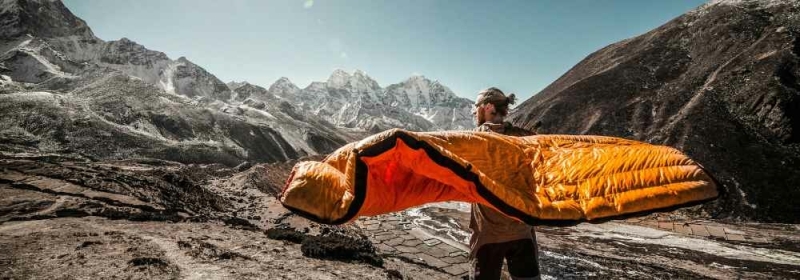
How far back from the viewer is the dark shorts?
3254 millimetres

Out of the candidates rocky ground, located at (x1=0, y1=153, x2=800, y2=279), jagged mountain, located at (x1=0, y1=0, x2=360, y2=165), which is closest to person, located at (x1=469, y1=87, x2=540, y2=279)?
rocky ground, located at (x1=0, y1=153, x2=800, y2=279)

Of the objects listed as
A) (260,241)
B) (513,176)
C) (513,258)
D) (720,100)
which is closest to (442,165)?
(513,176)

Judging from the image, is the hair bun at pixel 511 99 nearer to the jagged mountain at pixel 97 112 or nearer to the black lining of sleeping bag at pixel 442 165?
the black lining of sleeping bag at pixel 442 165

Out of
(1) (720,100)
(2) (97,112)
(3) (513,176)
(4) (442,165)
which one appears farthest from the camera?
(2) (97,112)

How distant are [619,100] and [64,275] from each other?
36.4 metres

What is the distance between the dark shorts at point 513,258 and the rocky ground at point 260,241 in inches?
165

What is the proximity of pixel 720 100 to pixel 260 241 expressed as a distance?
1216 inches

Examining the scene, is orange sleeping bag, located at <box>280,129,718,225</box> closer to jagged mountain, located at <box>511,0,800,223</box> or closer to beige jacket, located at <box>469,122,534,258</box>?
beige jacket, located at <box>469,122,534,258</box>

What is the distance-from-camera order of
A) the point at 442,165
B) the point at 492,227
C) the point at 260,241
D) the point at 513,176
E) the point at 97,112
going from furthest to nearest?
the point at 97,112 → the point at 260,241 → the point at 492,227 → the point at 513,176 → the point at 442,165

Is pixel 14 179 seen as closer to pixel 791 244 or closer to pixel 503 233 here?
pixel 503 233

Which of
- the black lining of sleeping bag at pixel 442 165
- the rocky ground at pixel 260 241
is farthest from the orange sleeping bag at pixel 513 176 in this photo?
the rocky ground at pixel 260 241

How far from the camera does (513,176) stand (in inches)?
125

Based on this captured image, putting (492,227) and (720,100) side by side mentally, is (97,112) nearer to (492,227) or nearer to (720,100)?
(492,227)

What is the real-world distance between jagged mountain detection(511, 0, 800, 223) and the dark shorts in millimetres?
20174
